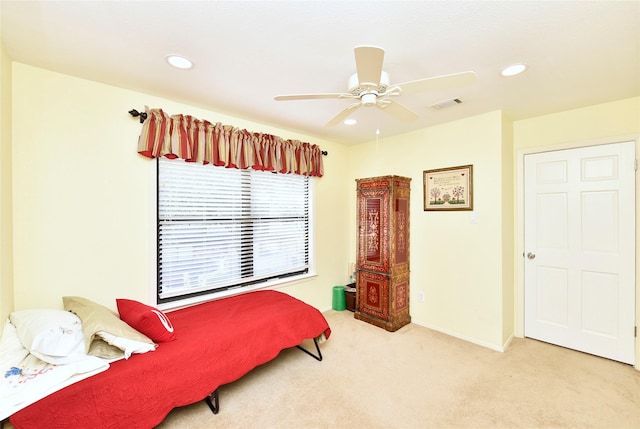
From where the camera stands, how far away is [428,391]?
2115 mm

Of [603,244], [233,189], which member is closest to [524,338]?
[603,244]

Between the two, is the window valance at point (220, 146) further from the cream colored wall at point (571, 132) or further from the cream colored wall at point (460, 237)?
the cream colored wall at point (571, 132)

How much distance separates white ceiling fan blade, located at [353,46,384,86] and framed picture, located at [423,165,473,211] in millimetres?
1959

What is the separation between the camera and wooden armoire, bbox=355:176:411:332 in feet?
10.6

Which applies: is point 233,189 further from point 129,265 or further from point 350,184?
point 350,184

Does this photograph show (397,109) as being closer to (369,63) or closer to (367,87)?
(367,87)

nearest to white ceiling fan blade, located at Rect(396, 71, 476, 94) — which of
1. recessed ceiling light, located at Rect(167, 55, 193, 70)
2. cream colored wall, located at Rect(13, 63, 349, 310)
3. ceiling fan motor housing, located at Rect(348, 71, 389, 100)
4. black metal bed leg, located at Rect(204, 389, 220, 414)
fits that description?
ceiling fan motor housing, located at Rect(348, 71, 389, 100)

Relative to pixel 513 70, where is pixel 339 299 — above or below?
below

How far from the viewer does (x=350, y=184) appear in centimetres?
423

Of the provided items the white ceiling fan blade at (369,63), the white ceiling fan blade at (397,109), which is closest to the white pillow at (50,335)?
the white ceiling fan blade at (369,63)

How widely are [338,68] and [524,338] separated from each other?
11.1ft

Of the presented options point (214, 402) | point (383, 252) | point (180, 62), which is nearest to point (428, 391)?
point (383, 252)

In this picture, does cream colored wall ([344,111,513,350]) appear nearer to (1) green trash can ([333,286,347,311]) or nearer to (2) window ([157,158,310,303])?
(1) green trash can ([333,286,347,311])

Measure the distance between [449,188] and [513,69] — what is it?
142 cm
